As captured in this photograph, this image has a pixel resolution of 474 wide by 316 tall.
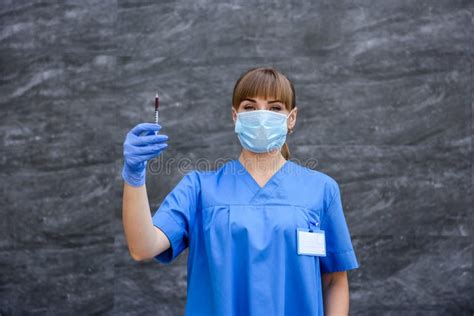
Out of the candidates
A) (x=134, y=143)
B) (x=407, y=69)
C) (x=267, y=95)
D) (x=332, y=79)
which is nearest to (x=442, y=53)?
(x=407, y=69)

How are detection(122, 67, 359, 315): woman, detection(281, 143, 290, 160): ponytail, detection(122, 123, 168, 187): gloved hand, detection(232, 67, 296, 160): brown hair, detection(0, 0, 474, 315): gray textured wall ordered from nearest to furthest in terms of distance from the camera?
detection(122, 123, 168, 187): gloved hand
detection(122, 67, 359, 315): woman
detection(232, 67, 296, 160): brown hair
detection(281, 143, 290, 160): ponytail
detection(0, 0, 474, 315): gray textured wall

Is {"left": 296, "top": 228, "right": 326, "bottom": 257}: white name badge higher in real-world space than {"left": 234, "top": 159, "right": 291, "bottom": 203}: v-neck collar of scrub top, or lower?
lower

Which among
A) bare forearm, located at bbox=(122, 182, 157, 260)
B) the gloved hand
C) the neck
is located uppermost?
the gloved hand

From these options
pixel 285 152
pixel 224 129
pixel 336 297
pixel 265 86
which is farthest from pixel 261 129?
pixel 224 129

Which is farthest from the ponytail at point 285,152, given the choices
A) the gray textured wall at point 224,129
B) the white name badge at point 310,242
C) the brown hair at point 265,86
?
the gray textured wall at point 224,129

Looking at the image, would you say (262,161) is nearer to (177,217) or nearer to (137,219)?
(177,217)

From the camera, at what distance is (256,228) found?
150cm

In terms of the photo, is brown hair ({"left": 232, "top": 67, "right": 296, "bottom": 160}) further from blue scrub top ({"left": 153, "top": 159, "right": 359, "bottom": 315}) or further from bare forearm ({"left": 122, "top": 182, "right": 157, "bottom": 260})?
bare forearm ({"left": 122, "top": 182, "right": 157, "bottom": 260})

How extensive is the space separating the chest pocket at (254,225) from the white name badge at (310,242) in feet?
0.06

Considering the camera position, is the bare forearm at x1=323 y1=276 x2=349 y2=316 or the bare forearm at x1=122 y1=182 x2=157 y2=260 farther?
the bare forearm at x1=323 y1=276 x2=349 y2=316

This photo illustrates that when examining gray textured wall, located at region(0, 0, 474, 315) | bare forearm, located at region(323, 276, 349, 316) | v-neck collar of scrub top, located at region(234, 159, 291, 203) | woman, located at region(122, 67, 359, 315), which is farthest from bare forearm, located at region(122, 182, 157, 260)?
gray textured wall, located at region(0, 0, 474, 315)

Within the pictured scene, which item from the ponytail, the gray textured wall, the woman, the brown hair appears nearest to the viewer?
the woman

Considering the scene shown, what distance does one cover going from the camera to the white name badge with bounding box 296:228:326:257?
58.4 inches

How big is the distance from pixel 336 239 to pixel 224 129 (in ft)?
4.67
